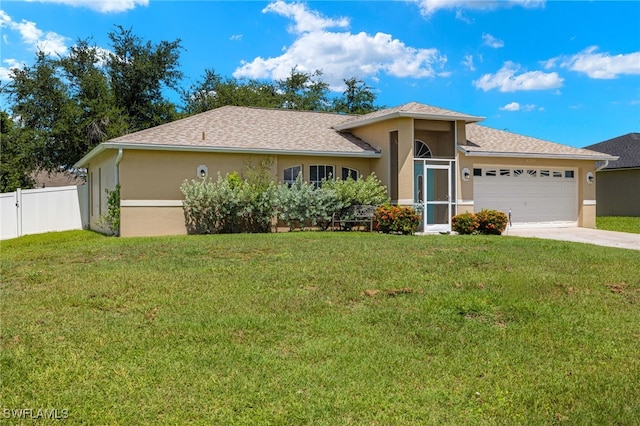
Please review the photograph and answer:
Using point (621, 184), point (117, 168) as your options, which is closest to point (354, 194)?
point (117, 168)

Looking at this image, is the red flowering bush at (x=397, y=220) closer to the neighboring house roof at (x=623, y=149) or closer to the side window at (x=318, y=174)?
the side window at (x=318, y=174)

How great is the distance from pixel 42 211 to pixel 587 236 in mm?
19139

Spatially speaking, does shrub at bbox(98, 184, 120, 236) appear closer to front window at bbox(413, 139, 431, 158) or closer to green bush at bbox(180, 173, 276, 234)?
green bush at bbox(180, 173, 276, 234)

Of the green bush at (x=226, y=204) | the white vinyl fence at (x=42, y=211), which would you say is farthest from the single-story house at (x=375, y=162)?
the white vinyl fence at (x=42, y=211)

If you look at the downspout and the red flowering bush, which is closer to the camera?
the downspout

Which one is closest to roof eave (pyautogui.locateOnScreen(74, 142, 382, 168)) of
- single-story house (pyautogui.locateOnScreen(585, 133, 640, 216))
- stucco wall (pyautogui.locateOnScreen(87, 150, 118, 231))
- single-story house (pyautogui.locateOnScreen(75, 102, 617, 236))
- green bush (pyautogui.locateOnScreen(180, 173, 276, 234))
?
single-story house (pyautogui.locateOnScreen(75, 102, 617, 236))

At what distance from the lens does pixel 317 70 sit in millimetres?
44312

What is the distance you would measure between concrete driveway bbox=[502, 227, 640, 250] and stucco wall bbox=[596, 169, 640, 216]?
10183 millimetres

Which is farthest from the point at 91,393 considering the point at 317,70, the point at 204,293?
the point at 317,70

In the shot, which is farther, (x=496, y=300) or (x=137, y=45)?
(x=137, y=45)

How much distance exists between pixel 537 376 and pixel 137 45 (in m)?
32.5

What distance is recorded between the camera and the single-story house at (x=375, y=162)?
52.9ft

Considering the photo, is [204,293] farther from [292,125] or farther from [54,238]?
[292,125]

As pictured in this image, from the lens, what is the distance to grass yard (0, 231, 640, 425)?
13.5ft
